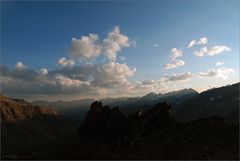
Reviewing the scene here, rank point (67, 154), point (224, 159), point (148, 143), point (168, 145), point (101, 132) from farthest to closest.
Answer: point (101, 132) < point (67, 154) < point (148, 143) < point (168, 145) < point (224, 159)

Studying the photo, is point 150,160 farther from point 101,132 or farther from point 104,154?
point 101,132

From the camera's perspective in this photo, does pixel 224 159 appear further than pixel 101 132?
No

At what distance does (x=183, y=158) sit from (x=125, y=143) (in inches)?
670

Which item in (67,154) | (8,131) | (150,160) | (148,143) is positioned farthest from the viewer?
(8,131)

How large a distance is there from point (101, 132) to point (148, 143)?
67.5 ft

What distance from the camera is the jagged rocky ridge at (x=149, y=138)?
3875 centimetres

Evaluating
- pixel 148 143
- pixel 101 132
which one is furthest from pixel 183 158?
pixel 101 132

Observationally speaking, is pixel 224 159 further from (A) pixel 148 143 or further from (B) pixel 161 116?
(B) pixel 161 116

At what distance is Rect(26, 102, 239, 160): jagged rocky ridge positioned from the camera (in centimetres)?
3875

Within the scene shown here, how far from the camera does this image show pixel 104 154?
179ft

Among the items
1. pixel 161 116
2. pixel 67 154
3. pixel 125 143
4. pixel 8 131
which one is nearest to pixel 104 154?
pixel 125 143

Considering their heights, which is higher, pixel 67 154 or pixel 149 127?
pixel 149 127

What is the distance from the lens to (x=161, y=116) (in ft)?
184

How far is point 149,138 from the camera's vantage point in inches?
2003
